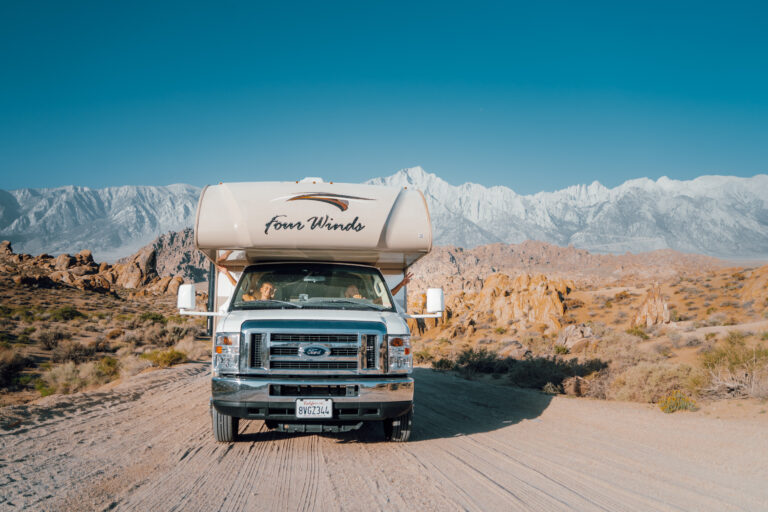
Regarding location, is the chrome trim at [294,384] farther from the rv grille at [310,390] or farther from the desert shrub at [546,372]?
the desert shrub at [546,372]

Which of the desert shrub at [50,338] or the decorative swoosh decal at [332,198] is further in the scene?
the desert shrub at [50,338]

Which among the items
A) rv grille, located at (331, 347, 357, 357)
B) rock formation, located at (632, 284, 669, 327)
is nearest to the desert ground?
rv grille, located at (331, 347, 357, 357)

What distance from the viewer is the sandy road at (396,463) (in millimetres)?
4734

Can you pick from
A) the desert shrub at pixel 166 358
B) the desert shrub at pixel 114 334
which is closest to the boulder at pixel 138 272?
the desert shrub at pixel 114 334

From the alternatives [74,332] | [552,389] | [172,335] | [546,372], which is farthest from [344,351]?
[74,332]

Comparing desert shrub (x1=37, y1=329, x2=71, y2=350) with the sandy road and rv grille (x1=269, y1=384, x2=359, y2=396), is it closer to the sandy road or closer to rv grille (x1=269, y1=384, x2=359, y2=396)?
the sandy road

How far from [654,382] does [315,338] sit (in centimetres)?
716

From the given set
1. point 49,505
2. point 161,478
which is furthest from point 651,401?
point 49,505

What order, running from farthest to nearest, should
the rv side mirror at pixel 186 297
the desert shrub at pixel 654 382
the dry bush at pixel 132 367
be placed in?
the dry bush at pixel 132 367 → the desert shrub at pixel 654 382 → the rv side mirror at pixel 186 297

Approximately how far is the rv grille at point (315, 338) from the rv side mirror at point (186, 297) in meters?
1.72

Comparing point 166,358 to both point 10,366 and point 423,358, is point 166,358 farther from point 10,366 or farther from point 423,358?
point 423,358

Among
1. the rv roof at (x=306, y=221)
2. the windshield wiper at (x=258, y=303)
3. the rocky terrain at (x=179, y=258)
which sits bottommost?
the windshield wiper at (x=258, y=303)

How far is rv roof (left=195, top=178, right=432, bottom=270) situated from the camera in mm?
7250

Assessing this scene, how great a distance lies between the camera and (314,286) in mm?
7512
